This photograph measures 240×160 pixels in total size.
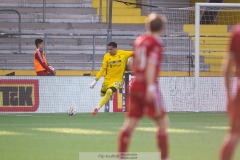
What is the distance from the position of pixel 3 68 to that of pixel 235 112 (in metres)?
19.0

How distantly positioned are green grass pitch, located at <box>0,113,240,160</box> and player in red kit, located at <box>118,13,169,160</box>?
2.25 meters

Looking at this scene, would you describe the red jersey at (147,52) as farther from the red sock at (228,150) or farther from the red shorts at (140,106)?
the red sock at (228,150)

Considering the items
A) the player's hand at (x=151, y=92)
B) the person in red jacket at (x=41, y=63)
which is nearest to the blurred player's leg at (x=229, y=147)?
the player's hand at (x=151, y=92)

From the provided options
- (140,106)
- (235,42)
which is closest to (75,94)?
(140,106)

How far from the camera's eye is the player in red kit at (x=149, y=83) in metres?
10.1

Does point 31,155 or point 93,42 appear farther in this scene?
point 93,42

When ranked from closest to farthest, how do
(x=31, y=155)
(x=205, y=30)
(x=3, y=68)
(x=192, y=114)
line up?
1. (x=31, y=155)
2. (x=192, y=114)
3. (x=3, y=68)
4. (x=205, y=30)

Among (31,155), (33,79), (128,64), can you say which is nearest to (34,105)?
(33,79)

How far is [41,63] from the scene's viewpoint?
82.3 ft

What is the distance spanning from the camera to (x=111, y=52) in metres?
22.4

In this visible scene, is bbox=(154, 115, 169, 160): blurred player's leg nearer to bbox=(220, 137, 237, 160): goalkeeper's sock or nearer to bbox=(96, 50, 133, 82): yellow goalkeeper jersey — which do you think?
bbox=(220, 137, 237, 160): goalkeeper's sock

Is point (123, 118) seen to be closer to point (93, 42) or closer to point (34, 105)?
point (34, 105)

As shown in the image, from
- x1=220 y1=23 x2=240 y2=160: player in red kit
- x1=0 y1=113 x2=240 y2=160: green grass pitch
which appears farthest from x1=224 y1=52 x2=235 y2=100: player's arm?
x1=0 y1=113 x2=240 y2=160: green grass pitch

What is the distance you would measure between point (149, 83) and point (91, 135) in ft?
22.6
